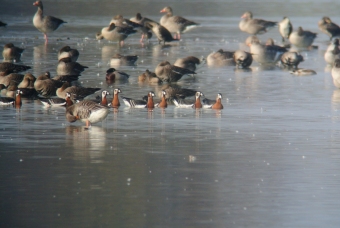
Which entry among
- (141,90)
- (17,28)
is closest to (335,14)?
(17,28)

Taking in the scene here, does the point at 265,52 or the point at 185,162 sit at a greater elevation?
the point at 265,52

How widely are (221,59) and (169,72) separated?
16.3ft

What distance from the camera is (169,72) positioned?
74.6ft

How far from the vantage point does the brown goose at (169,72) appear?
892 inches

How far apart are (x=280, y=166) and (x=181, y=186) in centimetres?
189

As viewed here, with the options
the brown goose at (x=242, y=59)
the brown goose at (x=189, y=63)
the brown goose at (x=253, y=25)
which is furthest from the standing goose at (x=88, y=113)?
the brown goose at (x=253, y=25)

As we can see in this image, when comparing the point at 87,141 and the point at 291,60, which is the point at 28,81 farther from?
the point at 291,60

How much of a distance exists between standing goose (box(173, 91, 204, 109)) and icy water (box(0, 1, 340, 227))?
43cm

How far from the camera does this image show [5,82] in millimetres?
20766

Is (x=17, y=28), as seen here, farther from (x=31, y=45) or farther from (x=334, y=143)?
(x=334, y=143)

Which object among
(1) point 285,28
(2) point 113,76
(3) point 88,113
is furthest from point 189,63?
(1) point 285,28

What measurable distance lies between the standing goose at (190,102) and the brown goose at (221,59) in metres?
9.53

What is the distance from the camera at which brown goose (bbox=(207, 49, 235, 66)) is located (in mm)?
27266

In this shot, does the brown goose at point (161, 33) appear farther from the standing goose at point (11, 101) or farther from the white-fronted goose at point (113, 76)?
the standing goose at point (11, 101)
